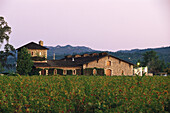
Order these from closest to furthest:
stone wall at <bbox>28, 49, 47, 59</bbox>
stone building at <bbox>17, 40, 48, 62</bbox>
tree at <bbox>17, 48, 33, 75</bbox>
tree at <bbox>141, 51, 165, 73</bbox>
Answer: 1. tree at <bbox>17, 48, 33, 75</bbox>
2. stone building at <bbox>17, 40, 48, 62</bbox>
3. stone wall at <bbox>28, 49, 47, 59</bbox>
4. tree at <bbox>141, 51, 165, 73</bbox>

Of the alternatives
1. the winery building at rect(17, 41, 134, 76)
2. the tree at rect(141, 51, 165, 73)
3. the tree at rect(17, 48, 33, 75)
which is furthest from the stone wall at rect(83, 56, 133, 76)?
the tree at rect(141, 51, 165, 73)

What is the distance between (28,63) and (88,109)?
4110 centimetres

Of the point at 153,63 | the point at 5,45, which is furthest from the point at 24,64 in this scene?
the point at 153,63

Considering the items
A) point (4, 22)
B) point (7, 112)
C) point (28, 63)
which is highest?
point (4, 22)

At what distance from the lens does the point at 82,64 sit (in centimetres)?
5453

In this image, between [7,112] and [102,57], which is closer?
[7,112]

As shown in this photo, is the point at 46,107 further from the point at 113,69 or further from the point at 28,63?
the point at 113,69

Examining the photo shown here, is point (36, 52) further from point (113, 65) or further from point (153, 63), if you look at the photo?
point (153, 63)

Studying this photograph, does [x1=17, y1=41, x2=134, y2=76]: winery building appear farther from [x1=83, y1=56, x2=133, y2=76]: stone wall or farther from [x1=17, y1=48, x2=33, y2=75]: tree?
[x1=17, y1=48, x2=33, y2=75]: tree

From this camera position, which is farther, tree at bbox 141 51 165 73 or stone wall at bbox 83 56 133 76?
tree at bbox 141 51 165 73

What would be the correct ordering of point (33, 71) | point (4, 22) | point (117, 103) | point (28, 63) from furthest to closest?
point (4, 22) → point (33, 71) → point (28, 63) → point (117, 103)

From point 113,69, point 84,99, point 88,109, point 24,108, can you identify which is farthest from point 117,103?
point 113,69

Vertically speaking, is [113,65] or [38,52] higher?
[38,52]

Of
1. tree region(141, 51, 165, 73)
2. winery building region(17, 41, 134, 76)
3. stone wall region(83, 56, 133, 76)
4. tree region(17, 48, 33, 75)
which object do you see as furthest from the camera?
tree region(141, 51, 165, 73)
